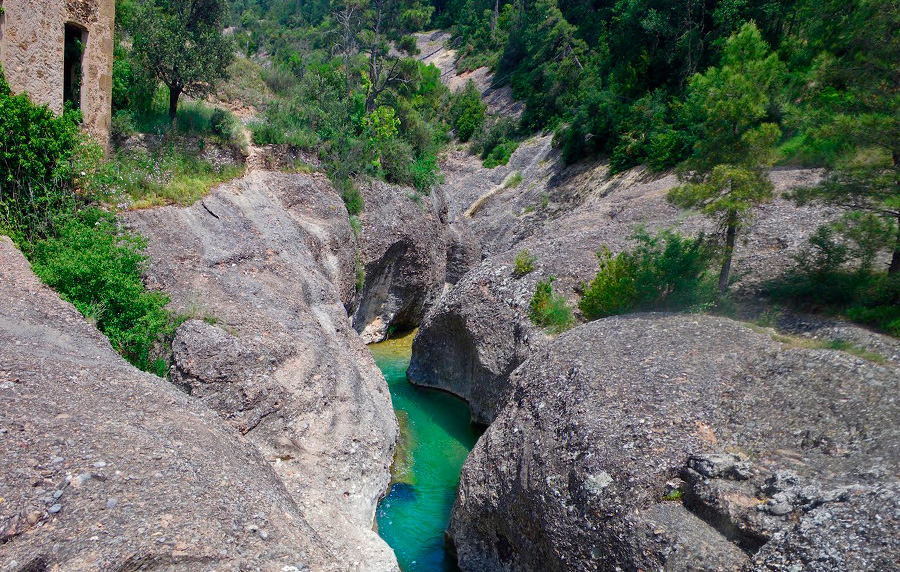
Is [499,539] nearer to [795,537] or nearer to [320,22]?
[795,537]

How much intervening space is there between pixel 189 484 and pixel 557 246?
42.7 ft

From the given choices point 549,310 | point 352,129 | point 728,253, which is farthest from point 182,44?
point 728,253

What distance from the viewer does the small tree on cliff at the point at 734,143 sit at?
12156mm

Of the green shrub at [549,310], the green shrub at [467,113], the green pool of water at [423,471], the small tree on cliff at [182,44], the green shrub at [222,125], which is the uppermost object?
the green shrub at [467,113]

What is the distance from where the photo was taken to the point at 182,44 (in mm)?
17734

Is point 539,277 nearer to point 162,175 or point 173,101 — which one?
point 162,175

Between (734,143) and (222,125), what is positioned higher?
(222,125)

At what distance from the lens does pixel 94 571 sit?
566 cm

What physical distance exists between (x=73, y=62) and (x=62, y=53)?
1.96 meters

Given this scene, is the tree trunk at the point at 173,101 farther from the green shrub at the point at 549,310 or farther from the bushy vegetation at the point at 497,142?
the bushy vegetation at the point at 497,142

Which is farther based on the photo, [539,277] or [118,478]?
[539,277]

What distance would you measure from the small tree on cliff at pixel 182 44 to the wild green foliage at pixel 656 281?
13.6 m

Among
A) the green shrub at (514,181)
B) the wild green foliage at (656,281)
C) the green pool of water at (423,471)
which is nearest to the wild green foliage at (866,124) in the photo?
the wild green foliage at (656,281)

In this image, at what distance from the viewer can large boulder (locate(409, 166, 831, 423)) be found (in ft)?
49.3
